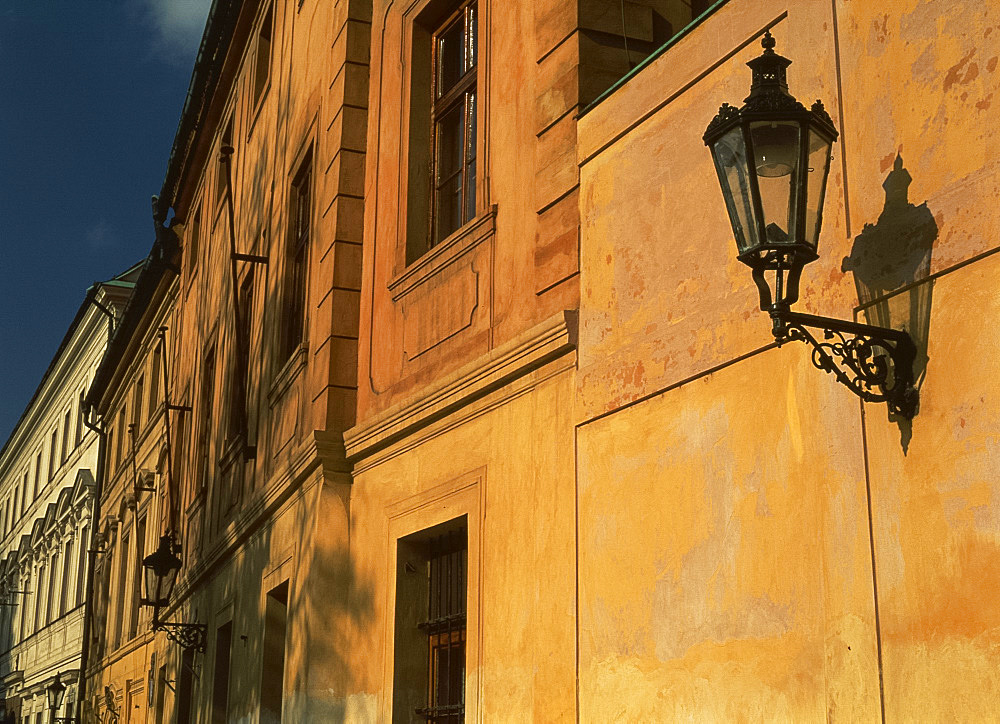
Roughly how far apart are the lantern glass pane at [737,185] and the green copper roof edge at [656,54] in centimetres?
153

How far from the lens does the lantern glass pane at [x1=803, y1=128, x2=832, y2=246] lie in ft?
14.7

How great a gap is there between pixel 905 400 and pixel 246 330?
10.6 m

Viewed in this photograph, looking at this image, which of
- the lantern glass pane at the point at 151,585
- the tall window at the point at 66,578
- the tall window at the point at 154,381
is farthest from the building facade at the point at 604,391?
the tall window at the point at 66,578

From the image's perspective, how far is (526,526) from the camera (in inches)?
274

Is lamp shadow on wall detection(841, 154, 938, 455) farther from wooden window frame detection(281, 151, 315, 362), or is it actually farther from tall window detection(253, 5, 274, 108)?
tall window detection(253, 5, 274, 108)

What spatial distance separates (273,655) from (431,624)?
365cm

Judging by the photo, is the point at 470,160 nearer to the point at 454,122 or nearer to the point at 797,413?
the point at 454,122

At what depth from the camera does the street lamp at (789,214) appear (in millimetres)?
4414

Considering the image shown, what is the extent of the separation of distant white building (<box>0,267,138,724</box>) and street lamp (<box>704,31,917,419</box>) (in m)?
28.2

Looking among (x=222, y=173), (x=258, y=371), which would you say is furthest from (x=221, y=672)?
(x=222, y=173)

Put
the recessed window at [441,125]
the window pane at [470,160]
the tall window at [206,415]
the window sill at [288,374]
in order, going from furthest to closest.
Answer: the tall window at [206,415] → the window sill at [288,374] → the recessed window at [441,125] → the window pane at [470,160]

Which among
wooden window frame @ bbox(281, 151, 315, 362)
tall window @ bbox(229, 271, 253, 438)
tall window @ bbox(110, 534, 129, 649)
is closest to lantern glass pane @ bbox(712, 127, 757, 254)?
wooden window frame @ bbox(281, 151, 315, 362)

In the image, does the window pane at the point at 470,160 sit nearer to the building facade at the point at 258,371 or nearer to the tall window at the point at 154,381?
the building facade at the point at 258,371

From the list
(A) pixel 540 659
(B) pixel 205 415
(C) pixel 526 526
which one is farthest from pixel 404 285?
(B) pixel 205 415
